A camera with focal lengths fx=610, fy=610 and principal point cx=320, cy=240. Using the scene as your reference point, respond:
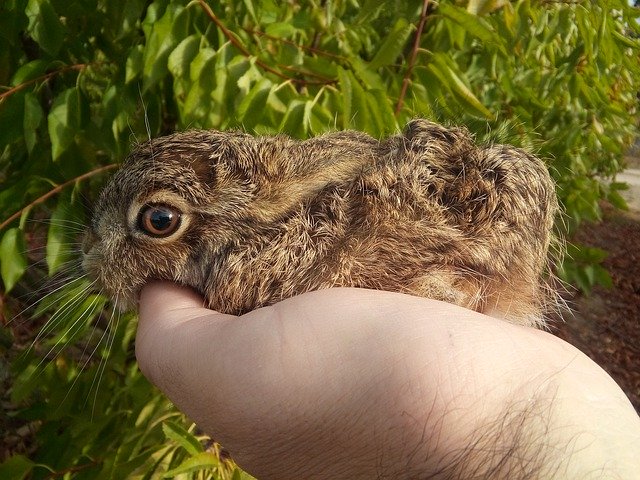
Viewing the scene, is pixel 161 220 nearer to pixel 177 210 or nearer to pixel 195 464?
pixel 177 210

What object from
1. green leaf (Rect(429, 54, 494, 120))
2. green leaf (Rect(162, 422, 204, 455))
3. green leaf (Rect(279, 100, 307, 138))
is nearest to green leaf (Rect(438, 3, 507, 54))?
green leaf (Rect(429, 54, 494, 120))

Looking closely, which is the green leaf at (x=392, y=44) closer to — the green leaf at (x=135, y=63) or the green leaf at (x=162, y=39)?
the green leaf at (x=162, y=39)

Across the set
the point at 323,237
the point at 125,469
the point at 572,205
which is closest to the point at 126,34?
the point at 323,237

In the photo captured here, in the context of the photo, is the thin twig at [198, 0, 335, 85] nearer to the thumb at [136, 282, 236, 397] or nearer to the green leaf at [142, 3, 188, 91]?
the green leaf at [142, 3, 188, 91]

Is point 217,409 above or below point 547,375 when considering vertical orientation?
below

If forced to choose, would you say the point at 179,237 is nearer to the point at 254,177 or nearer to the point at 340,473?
the point at 254,177

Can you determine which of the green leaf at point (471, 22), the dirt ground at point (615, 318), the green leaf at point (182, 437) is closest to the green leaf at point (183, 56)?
the green leaf at point (471, 22)
